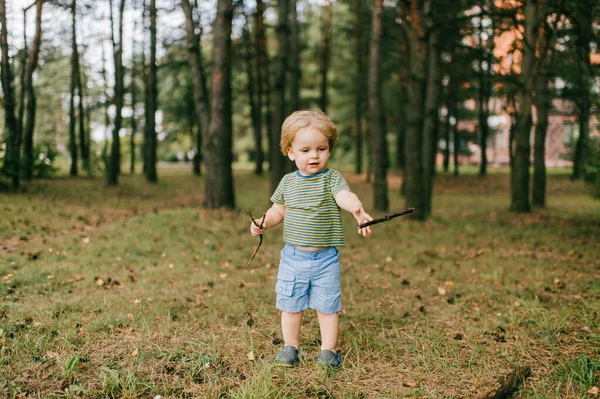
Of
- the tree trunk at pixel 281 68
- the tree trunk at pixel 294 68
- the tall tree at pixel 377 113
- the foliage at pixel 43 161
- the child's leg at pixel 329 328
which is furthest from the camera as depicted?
the foliage at pixel 43 161

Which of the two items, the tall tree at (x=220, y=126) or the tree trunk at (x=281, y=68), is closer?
the tall tree at (x=220, y=126)

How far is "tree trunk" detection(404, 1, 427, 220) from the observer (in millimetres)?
9883

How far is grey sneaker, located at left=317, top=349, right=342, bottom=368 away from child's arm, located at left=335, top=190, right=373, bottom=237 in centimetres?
102

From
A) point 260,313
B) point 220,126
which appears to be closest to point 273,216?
point 260,313

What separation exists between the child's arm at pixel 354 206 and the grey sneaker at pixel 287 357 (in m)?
1.11

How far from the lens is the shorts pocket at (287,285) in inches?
135

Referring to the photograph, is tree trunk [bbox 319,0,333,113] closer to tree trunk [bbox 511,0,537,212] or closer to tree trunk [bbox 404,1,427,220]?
tree trunk [bbox 511,0,537,212]

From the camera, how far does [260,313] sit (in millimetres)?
4543

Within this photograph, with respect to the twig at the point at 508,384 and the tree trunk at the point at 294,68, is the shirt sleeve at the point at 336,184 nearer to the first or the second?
the twig at the point at 508,384

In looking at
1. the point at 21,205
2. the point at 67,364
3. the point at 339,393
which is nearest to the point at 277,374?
the point at 339,393

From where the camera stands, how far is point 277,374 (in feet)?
10.7

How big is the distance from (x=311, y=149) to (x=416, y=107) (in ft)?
25.2

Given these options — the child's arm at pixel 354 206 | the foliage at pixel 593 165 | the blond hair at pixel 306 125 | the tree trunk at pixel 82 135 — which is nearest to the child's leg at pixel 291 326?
the child's arm at pixel 354 206

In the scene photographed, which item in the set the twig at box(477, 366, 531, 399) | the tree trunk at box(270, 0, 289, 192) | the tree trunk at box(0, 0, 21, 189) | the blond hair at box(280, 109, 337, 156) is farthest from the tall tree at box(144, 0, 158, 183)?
the twig at box(477, 366, 531, 399)
